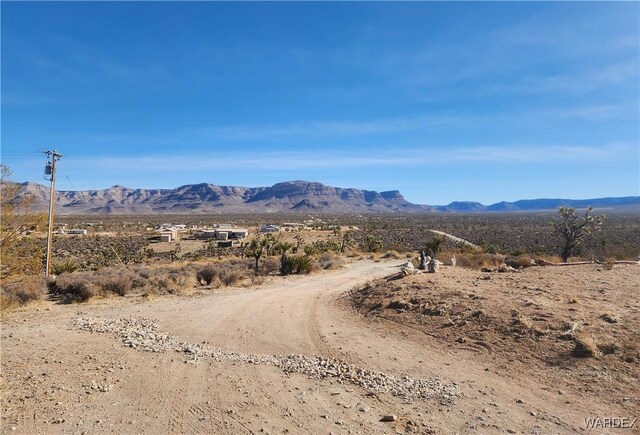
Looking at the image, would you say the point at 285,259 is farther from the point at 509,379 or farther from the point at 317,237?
the point at 317,237

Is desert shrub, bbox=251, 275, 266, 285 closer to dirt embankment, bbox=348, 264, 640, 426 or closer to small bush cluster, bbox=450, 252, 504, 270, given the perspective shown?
dirt embankment, bbox=348, 264, 640, 426

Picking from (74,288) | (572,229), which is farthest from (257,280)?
(572,229)

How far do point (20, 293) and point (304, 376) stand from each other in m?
13.2

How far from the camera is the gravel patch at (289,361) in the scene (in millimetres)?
7992

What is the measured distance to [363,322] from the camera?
43.4 ft

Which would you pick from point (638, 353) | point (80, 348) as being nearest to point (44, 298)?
point (80, 348)

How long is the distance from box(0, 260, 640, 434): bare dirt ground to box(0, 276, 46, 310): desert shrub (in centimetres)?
79

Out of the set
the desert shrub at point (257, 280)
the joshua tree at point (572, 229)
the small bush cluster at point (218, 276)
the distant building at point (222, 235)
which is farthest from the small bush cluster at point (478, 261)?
the distant building at point (222, 235)

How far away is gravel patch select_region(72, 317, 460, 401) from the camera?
7.99 metres

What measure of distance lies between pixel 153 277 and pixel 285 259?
8.12 metres

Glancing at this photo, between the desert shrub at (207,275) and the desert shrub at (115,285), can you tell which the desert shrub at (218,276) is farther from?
the desert shrub at (115,285)

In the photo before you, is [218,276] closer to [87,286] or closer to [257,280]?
[257,280]

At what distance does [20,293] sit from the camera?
51.7 feet

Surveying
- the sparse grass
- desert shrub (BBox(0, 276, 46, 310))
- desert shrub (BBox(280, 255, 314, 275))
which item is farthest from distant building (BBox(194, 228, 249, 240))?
the sparse grass
